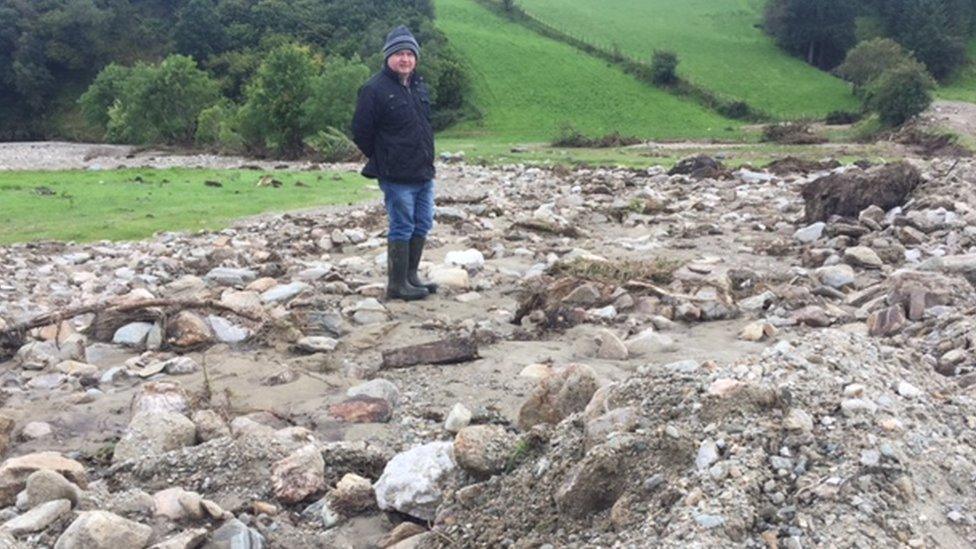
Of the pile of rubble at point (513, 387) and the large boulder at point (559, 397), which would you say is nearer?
the pile of rubble at point (513, 387)

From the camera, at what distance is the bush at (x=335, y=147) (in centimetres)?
3275

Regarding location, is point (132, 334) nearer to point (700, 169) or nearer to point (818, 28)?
point (700, 169)

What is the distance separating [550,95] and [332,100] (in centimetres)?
2242

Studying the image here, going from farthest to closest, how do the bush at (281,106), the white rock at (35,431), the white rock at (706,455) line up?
the bush at (281,106), the white rock at (35,431), the white rock at (706,455)

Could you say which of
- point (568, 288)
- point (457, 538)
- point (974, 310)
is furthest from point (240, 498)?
point (974, 310)

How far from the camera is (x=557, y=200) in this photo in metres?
15.1

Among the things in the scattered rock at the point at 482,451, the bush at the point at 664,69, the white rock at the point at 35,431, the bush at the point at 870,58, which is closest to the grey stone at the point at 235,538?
the scattered rock at the point at 482,451

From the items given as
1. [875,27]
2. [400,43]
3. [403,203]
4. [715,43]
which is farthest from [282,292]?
[875,27]

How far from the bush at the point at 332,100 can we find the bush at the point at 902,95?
2232 centimetres

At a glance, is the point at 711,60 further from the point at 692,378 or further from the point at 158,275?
the point at 692,378

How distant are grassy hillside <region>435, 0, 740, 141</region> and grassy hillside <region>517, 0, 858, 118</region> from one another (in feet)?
13.4

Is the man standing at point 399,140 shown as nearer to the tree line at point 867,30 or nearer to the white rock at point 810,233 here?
the white rock at point 810,233

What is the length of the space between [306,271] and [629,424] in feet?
20.3

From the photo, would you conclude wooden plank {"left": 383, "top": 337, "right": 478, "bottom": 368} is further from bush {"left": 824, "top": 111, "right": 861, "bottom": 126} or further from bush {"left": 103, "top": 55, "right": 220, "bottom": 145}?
bush {"left": 103, "top": 55, "right": 220, "bottom": 145}
